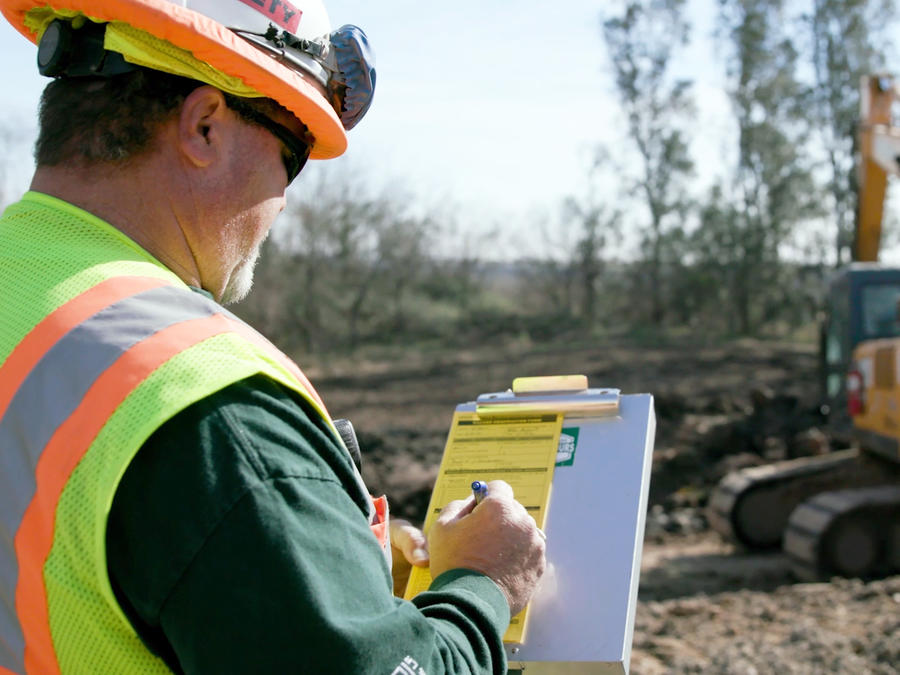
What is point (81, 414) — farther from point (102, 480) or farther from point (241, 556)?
point (241, 556)

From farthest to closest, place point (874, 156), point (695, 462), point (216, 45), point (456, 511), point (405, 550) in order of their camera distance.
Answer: point (695, 462)
point (874, 156)
point (405, 550)
point (456, 511)
point (216, 45)

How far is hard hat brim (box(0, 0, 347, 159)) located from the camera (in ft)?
4.65

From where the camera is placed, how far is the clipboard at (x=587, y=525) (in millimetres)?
1840

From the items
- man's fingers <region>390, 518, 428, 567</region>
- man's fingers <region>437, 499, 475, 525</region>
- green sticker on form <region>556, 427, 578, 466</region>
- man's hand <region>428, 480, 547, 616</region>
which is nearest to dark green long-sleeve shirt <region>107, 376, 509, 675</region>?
man's hand <region>428, 480, 547, 616</region>

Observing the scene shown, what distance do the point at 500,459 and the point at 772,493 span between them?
8.52m

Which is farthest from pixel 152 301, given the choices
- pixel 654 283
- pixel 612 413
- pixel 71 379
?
pixel 654 283

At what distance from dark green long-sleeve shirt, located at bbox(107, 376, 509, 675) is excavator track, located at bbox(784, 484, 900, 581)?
809cm

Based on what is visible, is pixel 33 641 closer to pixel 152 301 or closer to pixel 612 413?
pixel 152 301

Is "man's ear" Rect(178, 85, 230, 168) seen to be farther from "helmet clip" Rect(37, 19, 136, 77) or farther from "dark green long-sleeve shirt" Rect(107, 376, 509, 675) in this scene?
"dark green long-sleeve shirt" Rect(107, 376, 509, 675)

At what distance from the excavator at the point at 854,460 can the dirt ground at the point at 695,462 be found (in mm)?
348

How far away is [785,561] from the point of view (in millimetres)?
9492

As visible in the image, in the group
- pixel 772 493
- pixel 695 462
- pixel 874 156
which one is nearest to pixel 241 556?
pixel 772 493

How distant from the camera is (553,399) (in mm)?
2260

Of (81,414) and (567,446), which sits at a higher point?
(81,414)
